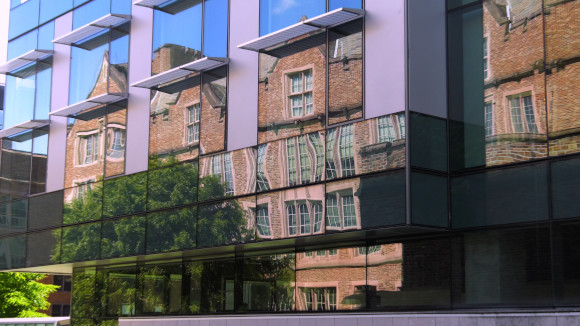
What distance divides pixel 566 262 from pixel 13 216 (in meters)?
23.5

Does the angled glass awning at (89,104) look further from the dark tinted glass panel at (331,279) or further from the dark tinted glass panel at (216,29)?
the dark tinted glass panel at (331,279)

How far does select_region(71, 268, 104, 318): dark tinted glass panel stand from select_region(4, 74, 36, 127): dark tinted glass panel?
6.55 meters

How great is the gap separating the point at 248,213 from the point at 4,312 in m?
30.7

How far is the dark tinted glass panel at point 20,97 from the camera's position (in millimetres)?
36062

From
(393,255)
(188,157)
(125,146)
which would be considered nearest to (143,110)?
(125,146)

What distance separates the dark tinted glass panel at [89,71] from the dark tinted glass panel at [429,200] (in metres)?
14.9

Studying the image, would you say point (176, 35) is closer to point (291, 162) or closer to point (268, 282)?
point (291, 162)

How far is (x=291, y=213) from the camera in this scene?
75.8 ft

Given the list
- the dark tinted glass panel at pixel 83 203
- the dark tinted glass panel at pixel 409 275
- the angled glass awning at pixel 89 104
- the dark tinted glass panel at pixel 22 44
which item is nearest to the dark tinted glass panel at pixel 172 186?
the dark tinted glass panel at pixel 83 203

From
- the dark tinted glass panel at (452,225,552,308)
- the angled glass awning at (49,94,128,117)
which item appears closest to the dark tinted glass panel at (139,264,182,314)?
the angled glass awning at (49,94,128,117)

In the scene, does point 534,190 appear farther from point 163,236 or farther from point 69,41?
point 69,41

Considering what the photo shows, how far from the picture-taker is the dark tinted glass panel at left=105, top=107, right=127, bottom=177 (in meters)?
30.5

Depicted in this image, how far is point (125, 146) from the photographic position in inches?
1200

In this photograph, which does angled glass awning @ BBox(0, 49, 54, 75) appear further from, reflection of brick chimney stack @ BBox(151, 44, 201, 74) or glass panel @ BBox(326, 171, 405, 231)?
glass panel @ BBox(326, 171, 405, 231)
